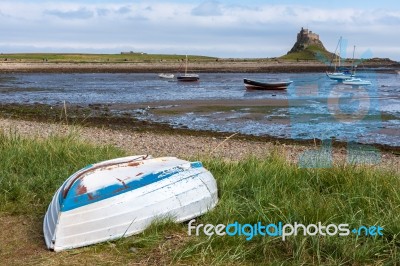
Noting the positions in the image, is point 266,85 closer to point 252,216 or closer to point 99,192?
point 252,216

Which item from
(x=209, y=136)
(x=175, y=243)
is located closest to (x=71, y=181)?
(x=175, y=243)

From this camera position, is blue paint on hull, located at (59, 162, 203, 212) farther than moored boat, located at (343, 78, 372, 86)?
No

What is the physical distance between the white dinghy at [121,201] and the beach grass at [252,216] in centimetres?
10

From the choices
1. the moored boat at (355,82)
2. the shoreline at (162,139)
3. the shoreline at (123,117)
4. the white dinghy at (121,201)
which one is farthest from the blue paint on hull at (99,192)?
the moored boat at (355,82)

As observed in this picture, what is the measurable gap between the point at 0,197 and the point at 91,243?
1678 mm

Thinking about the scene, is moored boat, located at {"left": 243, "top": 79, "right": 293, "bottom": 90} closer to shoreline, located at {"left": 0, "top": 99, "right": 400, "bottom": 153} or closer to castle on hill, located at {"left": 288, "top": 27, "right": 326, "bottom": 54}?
shoreline, located at {"left": 0, "top": 99, "right": 400, "bottom": 153}

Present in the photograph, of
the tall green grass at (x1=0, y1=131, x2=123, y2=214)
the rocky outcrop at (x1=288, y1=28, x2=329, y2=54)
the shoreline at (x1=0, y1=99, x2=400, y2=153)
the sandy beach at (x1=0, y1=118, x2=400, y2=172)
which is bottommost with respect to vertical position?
the shoreline at (x1=0, y1=99, x2=400, y2=153)

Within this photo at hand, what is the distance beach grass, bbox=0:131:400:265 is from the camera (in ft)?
14.5

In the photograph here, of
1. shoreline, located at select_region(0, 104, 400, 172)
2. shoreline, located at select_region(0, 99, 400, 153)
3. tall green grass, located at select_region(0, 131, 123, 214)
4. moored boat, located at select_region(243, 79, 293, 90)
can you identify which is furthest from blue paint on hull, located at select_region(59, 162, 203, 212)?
moored boat, located at select_region(243, 79, 293, 90)

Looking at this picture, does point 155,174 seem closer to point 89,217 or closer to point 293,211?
point 89,217

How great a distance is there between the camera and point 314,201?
17.4ft

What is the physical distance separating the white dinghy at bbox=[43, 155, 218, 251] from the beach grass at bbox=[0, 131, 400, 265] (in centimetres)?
10

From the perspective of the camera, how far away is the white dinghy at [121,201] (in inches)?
188

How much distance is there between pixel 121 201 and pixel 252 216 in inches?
47.7
